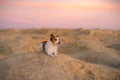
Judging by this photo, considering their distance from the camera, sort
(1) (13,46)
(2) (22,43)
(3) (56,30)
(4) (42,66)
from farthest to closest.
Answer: (3) (56,30)
(2) (22,43)
(1) (13,46)
(4) (42,66)

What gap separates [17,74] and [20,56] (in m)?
1.13

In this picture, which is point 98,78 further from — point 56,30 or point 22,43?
point 56,30

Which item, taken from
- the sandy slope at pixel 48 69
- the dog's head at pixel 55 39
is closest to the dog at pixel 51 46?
the dog's head at pixel 55 39

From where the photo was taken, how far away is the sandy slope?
800cm

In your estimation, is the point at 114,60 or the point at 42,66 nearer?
the point at 42,66

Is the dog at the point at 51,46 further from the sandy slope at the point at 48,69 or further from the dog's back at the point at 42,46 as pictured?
the sandy slope at the point at 48,69

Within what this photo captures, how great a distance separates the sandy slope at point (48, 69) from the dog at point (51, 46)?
187 millimetres

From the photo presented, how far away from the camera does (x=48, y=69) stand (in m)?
8.20

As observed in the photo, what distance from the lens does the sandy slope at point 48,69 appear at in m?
8.00

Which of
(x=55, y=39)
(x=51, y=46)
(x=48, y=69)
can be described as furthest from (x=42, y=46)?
(x=55, y=39)

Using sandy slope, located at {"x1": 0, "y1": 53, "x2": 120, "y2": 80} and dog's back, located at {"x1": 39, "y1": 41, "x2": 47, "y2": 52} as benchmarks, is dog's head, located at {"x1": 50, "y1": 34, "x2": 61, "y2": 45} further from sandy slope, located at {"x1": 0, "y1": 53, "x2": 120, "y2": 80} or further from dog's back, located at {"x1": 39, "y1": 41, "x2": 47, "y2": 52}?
sandy slope, located at {"x1": 0, "y1": 53, "x2": 120, "y2": 80}

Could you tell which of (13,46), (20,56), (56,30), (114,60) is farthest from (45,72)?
(56,30)

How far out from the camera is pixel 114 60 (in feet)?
41.5

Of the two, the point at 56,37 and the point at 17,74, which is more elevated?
the point at 56,37
